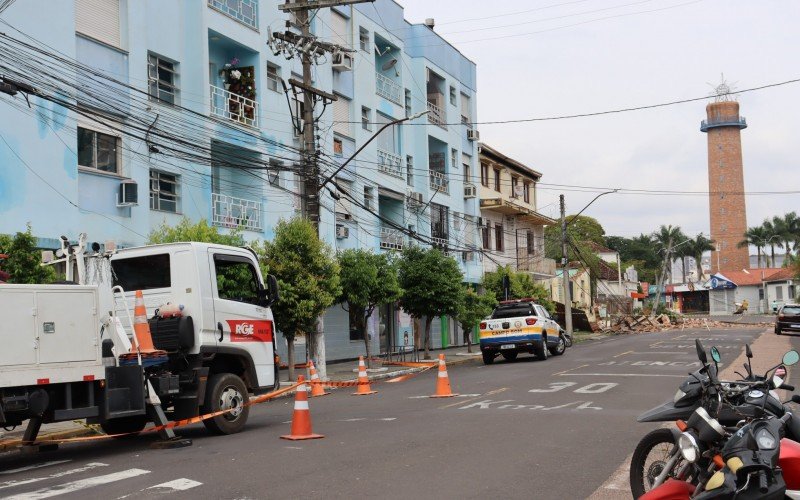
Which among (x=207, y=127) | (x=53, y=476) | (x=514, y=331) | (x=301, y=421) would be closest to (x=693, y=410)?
(x=301, y=421)

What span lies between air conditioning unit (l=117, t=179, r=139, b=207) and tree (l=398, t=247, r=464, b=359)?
469 inches

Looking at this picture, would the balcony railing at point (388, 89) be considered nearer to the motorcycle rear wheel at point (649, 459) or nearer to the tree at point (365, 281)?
the tree at point (365, 281)

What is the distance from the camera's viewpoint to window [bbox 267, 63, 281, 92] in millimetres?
28362

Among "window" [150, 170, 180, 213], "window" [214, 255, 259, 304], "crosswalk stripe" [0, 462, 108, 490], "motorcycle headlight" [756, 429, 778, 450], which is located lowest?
"crosswalk stripe" [0, 462, 108, 490]

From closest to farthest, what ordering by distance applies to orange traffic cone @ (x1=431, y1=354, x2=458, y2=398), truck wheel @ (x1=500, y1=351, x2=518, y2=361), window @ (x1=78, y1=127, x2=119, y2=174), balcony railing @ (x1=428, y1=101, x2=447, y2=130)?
orange traffic cone @ (x1=431, y1=354, x2=458, y2=398), window @ (x1=78, y1=127, x2=119, y2=174), truck wheel @ (x1=500, y1=351, x2=518, y2=361), balcony railing @ (x1=428, y1=101, x2=447, y2=130)

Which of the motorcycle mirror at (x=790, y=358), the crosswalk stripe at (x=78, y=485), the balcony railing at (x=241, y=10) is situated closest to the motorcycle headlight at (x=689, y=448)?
the motorcycle mirror at (x=790, y=358)

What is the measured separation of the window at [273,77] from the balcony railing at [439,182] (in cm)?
1490

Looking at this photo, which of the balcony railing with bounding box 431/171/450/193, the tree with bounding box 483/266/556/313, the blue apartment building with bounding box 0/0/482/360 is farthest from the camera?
the balcony railing with bounding box 431/171/450/193

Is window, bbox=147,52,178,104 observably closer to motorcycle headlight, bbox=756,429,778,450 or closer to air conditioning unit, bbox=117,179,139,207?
air conditioning unit, bbox=117,179,139,207

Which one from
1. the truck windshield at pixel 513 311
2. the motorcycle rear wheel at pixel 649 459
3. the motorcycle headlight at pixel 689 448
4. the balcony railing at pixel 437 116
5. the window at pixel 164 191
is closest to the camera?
the motorcycle headlight at pixel 689 448

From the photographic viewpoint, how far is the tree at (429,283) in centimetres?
3092

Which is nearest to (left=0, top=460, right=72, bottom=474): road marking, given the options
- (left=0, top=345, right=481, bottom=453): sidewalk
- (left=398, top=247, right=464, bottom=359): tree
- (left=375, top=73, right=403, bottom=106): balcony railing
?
(left=0, top=345, right=481, bottom=453): sidewalk

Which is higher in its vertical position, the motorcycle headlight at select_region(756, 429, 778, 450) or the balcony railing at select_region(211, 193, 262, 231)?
the balcony railing at select_region(211, 193, 262, 231)

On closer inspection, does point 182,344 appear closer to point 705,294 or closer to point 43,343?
point 43,343
